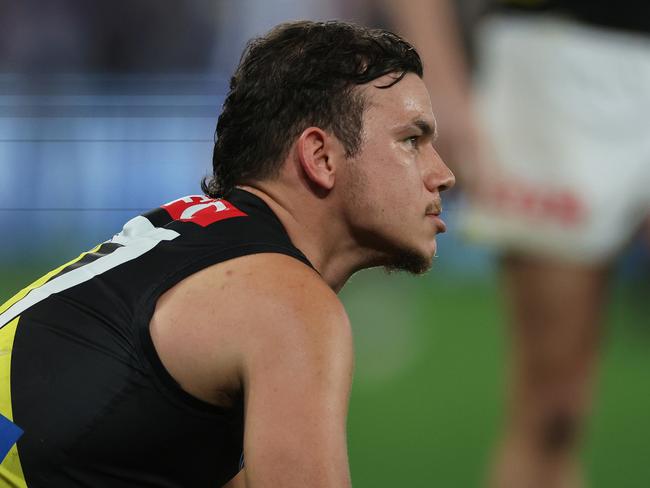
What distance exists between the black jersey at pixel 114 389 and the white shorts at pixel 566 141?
2.28 metres

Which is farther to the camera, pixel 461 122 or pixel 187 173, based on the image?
pixel 187 173

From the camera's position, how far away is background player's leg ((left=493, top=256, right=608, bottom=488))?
138 inches

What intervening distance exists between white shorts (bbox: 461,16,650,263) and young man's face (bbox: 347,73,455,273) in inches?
78.6

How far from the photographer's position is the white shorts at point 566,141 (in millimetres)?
3799

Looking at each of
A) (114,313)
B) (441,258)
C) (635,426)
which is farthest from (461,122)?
(441,258)

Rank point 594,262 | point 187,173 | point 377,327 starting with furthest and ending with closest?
1. point 187,173
2. point 377,327
3. point 594,262

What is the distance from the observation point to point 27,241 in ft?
22.3

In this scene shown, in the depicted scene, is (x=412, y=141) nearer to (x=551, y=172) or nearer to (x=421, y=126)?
(x=421, y=126)

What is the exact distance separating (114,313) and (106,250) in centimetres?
21

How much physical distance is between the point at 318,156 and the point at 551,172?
88.2 inches

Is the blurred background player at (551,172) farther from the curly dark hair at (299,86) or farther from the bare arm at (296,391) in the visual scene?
the bare arm at (296,391)

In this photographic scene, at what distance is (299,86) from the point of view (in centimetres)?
180

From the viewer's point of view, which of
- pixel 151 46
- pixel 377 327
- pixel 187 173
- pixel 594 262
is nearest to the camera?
pixel 594 262

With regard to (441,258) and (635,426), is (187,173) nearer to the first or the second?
(441,258)
